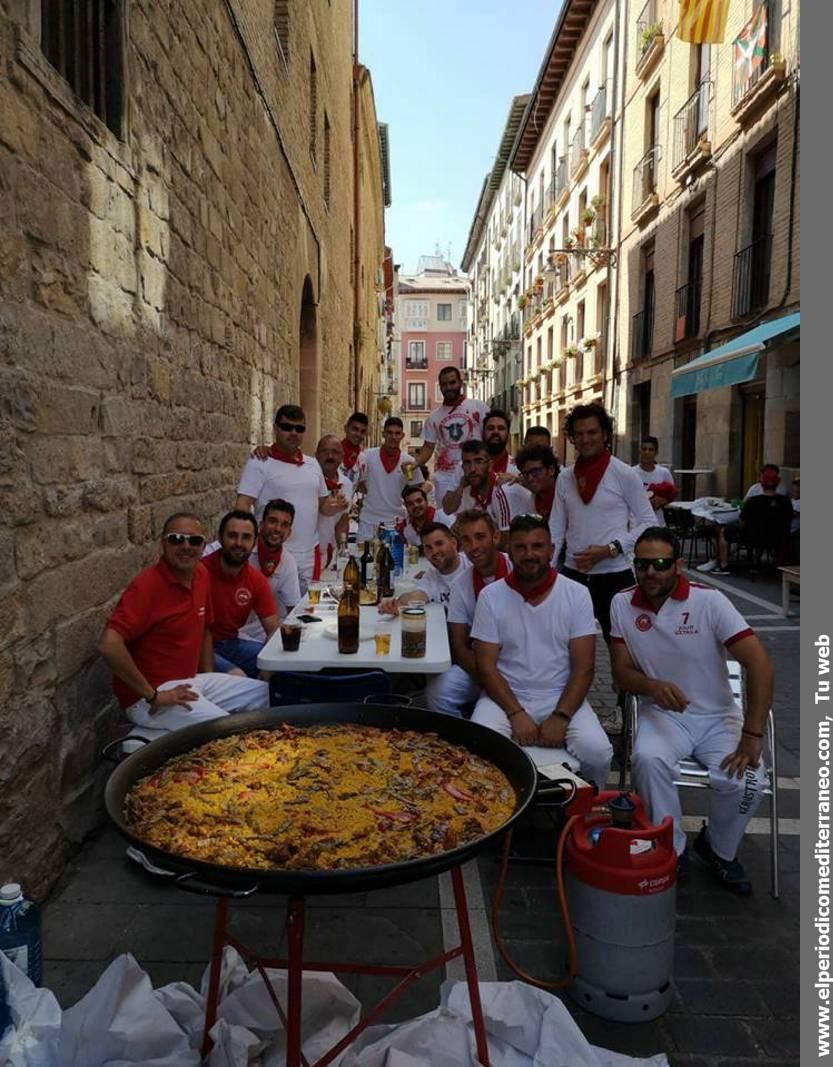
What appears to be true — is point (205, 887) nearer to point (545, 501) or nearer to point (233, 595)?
point (233, 595)

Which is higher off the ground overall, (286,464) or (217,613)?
(286,464)

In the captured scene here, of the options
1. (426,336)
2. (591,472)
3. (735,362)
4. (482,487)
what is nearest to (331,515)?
(482,487)

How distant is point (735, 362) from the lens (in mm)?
11094

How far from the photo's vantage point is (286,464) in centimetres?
580

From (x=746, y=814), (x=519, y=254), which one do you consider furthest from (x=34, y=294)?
(x=519, y=254)

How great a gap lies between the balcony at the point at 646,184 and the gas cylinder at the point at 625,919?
1861cm

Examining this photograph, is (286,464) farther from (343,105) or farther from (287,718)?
(343,105)

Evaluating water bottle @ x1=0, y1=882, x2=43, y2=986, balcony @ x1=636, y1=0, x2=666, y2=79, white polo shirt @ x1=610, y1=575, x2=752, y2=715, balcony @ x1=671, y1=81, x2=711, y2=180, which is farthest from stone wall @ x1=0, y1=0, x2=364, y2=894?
balcony @ x1=636, y1=0, x2=666, y2=79

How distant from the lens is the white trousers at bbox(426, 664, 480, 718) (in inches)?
164

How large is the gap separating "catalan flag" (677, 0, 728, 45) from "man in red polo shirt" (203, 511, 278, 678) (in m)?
14.5

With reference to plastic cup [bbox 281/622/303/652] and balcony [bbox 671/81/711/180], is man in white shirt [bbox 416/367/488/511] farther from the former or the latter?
balcony [bbox 671/81/711/180]

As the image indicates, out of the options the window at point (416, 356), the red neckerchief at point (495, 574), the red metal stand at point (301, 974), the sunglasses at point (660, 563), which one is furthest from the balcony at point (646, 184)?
the window at point (416, 356)

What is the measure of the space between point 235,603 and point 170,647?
0.78m

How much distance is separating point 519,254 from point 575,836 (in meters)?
37.7
